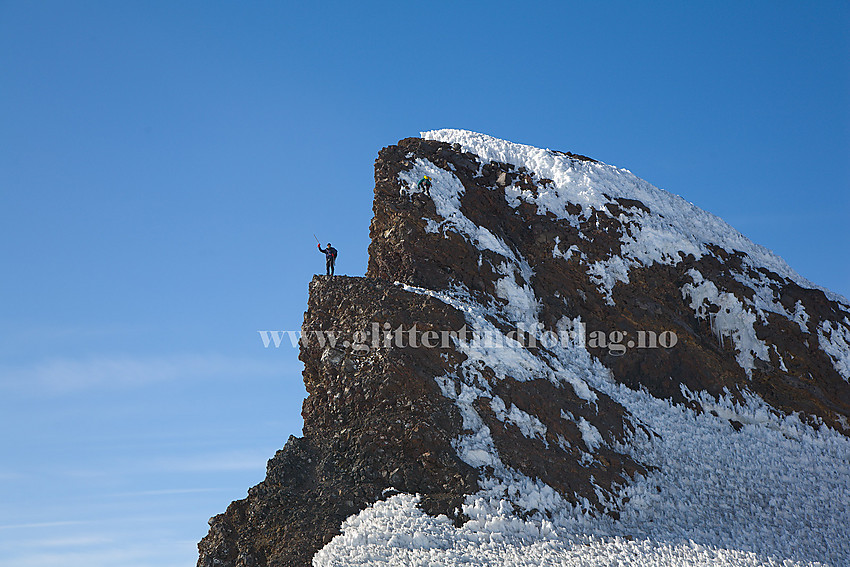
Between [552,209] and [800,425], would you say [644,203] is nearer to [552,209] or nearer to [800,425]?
[552,209]

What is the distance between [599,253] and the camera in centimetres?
3150

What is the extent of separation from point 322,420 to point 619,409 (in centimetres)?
1040

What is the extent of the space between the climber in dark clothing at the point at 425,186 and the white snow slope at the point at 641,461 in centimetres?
44

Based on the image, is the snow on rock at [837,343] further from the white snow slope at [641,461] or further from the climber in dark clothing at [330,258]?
the climber in dark clothing at [330,258]

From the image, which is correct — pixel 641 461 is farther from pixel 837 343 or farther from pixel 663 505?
pixel 837 343

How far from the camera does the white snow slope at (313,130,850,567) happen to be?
20000 mm

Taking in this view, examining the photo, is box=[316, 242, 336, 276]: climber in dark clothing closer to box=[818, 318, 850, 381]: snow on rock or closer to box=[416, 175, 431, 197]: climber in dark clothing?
box=[416, 175, 431, 197]: climber in dark clothing

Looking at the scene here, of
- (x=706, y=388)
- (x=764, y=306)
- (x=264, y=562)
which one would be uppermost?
(x=764, y=306)

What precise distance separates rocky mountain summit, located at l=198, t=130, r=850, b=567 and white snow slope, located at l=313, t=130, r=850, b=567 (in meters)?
0.08

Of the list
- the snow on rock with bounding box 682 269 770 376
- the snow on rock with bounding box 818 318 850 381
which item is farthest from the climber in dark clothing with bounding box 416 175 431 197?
the snow on rock with bounding box 818 318 850 381

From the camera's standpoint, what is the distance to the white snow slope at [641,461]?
65.6 feet

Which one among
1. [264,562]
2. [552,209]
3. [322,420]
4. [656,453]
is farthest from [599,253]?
[264,562]

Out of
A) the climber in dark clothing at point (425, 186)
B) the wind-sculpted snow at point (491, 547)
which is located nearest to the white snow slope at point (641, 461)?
the wind-sculpted snow at point (491, 547)

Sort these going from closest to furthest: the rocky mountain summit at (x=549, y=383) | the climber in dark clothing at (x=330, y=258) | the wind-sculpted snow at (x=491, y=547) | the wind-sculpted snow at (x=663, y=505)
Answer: the wind-sculpted snow at (x=491, y=547) < the wind-sculpted snow at (x=663, y=505) < the rocky mountain summit at (x=549, y=383) < the climber in dark clothing at (x=330, y=258)
